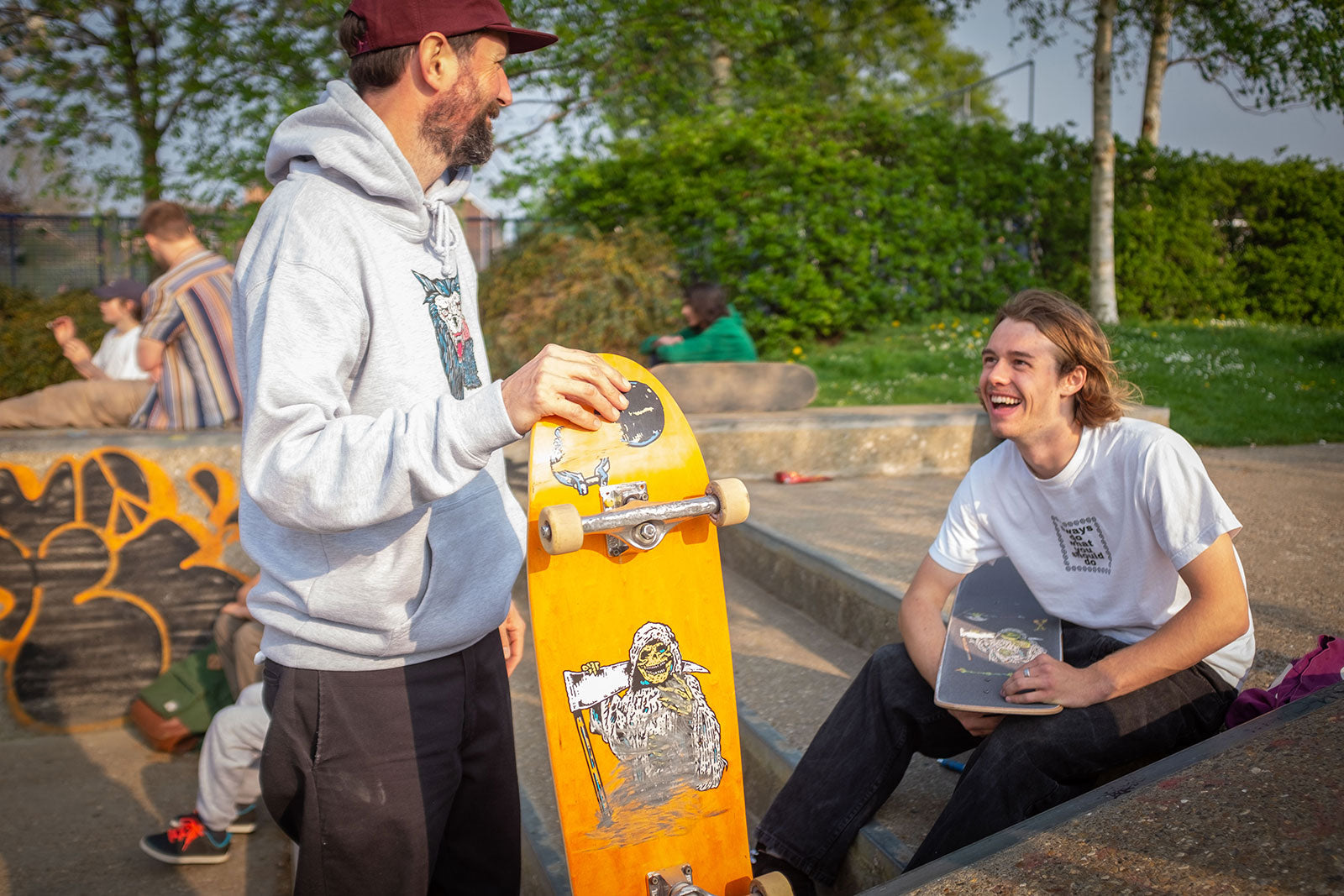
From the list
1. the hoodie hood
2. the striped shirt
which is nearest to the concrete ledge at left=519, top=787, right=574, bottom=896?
the hoodie hood

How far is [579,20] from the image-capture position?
36.1 ft

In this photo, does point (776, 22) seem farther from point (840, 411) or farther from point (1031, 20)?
point (840, 411)

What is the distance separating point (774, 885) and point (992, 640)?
887mm

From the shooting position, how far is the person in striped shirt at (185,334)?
471 centimetres

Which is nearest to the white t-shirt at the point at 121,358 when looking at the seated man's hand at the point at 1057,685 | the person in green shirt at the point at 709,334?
the person in green shirt at the point at 709,334

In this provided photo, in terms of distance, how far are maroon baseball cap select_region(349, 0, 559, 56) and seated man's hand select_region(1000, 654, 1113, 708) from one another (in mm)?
1842

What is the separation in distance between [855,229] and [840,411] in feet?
15.3

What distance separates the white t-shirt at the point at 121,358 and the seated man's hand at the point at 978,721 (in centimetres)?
561

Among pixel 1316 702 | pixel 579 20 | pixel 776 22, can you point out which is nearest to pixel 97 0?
pixel 579 20

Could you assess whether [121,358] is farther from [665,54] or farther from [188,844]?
[665,54]

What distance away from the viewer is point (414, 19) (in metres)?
1.68

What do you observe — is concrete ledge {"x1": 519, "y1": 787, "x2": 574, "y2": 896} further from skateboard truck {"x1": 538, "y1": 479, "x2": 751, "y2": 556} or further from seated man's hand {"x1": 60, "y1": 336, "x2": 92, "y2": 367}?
seated man's hand {"x1": 60, "y1": 336, "x2": 92, "y2": 367}

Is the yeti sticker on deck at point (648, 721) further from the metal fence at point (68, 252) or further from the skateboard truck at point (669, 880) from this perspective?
the metal fence at point (68, 252)

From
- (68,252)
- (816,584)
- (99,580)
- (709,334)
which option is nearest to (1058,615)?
(816,584)
